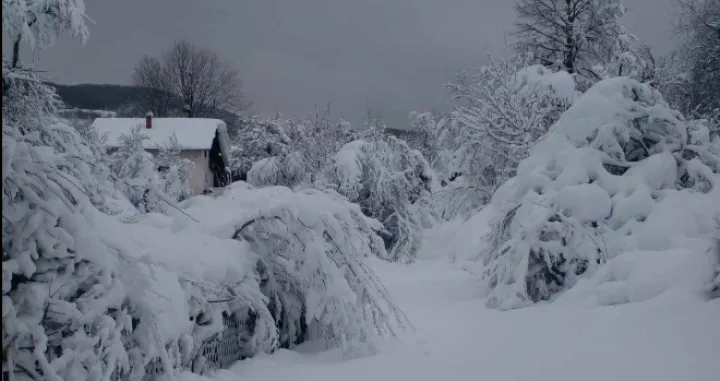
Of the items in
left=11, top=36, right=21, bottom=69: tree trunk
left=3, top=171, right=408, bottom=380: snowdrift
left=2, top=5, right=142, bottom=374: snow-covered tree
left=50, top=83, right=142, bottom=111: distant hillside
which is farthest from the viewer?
left=50, top=83, right=142, bottom=111: distant hillside

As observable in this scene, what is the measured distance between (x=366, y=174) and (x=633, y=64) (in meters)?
9.46

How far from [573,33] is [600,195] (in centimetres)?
1339

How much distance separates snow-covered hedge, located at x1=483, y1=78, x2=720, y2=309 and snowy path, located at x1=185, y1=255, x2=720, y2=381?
4.55 ft

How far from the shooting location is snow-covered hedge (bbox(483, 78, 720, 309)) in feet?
23.8

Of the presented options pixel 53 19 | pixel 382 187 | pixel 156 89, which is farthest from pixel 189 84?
pixel 53 19

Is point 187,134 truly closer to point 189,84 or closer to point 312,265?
point 189,84

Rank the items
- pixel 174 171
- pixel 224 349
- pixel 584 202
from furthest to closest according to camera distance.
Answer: pixel 174 171 → pixel 584 202 → pixel 224 349

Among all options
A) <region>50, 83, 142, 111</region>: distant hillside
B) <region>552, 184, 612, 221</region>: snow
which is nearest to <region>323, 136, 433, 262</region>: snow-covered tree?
<region>50, 83, 142, 111</region>: distant hillside

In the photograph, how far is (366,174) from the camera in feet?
70.5

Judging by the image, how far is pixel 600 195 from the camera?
771cm

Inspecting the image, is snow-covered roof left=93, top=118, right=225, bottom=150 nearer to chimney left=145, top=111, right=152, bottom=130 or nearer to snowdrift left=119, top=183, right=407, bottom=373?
chimney left=145, top=111, right=152, bottom=130

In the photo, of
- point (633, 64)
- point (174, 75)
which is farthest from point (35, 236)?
point (174, 75)

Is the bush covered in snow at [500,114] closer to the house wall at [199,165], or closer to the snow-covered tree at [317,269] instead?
the snow-covered tree at [317,269]

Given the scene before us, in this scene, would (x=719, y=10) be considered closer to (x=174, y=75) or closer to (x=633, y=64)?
(x=633, y=64)
